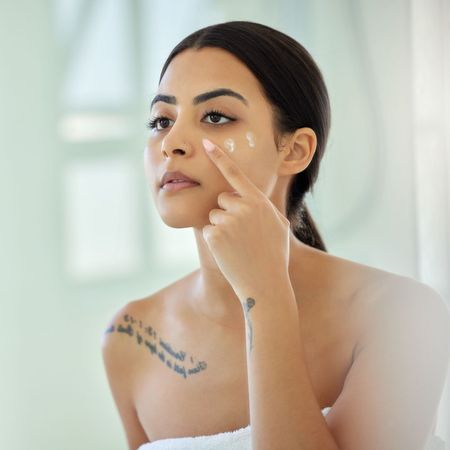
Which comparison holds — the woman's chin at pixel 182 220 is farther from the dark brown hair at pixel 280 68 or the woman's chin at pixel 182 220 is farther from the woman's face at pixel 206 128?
the dark brown hair at pixel 280 68

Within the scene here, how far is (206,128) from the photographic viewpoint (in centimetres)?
79

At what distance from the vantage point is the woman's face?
785mm

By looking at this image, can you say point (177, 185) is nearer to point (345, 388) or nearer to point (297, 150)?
point (297, 150)

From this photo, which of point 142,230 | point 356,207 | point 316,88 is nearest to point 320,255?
point 356,207

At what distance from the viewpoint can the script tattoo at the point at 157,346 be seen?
3.05ft

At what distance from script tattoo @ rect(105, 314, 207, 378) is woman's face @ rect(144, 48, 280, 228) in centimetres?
23

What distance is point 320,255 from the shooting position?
0.90 metres

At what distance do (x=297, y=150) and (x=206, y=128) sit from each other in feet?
0.50

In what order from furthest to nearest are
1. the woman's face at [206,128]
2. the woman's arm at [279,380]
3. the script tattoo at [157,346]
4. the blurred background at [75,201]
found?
the blurred background at [75,201] → the script tattoo at [157,346] → the woman's face at [206,128] → the woman's arm at [279,380]

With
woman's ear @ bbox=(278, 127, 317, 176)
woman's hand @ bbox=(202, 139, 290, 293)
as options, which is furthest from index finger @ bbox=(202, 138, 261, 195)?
woman's ear @ bbox=(278, 127, 317, 176)

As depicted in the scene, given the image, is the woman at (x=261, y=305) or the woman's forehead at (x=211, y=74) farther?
the woman's forehead at (x=211, y=74)

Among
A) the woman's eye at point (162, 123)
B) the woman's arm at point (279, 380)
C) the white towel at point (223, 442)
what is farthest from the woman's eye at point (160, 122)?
the white towel at point (223, 442)

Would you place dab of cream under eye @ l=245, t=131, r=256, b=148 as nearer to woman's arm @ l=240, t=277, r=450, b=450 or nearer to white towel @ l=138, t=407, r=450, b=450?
woman's arm @ l=240, t=277, r=450, b=450

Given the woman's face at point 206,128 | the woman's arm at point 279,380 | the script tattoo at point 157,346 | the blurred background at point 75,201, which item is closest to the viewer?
the woman's arm at point 279,380
